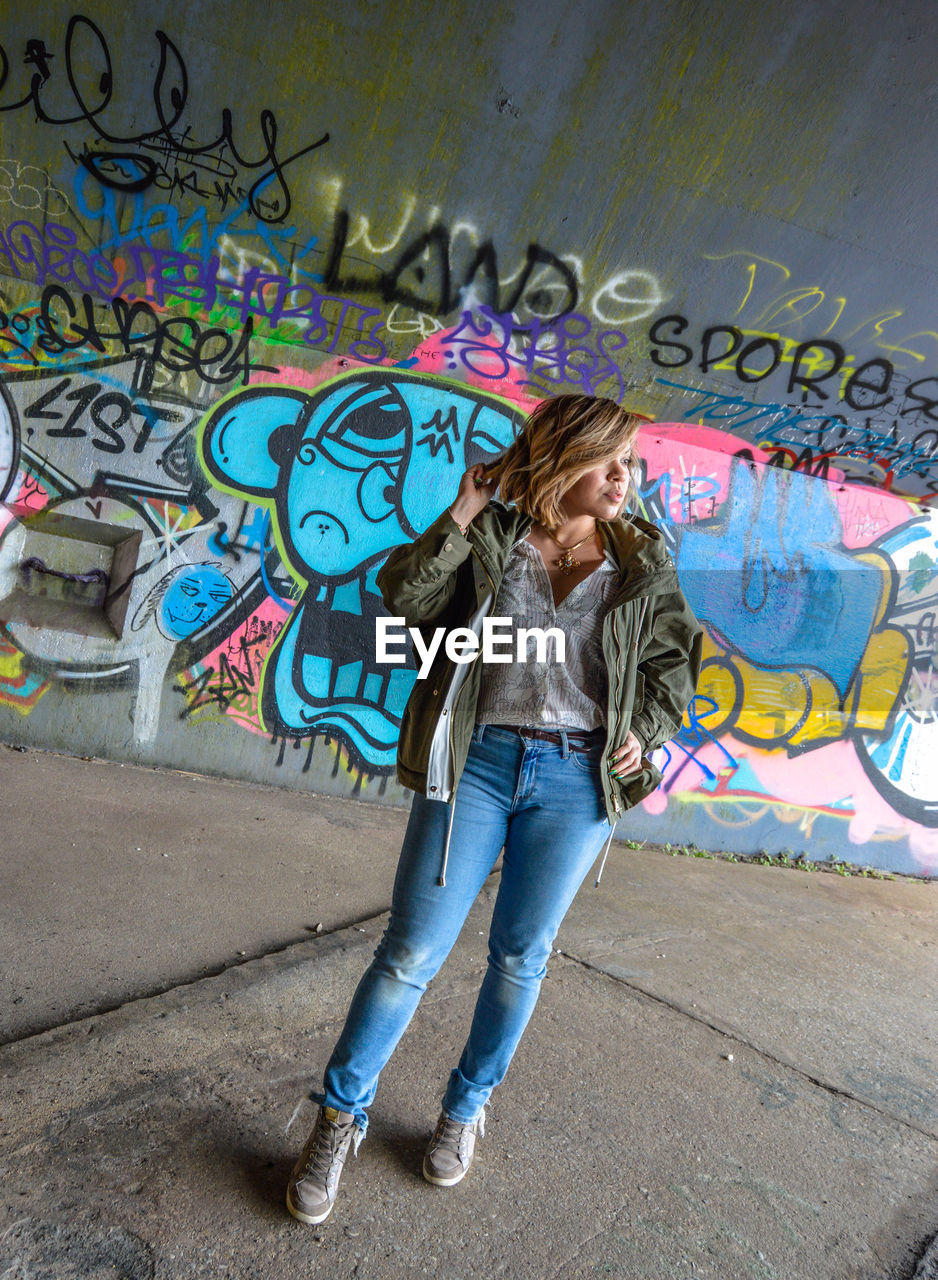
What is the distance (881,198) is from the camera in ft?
16.4

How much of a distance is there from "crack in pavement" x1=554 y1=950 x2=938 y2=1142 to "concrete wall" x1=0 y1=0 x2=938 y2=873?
7.52 ft

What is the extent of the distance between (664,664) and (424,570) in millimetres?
745

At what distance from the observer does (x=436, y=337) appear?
5.63 m

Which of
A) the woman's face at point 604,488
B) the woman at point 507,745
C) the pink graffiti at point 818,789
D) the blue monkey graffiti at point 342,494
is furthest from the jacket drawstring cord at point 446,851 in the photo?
the pink graffiti at point 818,789

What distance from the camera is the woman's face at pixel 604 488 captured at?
227cm

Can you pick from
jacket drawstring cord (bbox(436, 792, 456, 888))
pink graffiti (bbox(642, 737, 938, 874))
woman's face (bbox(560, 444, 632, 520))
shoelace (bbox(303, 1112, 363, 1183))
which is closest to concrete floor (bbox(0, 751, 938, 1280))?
shoelace (bbox(303, 1112, 363, 1183))

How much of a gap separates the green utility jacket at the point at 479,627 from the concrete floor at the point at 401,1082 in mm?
1044

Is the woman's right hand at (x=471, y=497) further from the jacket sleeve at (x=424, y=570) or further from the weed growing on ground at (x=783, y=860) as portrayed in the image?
the weed growing on ground at (x=783, y=860)

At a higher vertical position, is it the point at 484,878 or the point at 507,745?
the point at 507,745

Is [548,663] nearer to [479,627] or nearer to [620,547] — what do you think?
[479,627]

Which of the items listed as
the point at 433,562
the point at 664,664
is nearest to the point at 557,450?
the point at 433,562

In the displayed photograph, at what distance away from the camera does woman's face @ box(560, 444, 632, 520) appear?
227 centimetres

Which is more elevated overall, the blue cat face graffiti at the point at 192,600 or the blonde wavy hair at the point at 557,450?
the blonde wavy hair at the point at 557,450

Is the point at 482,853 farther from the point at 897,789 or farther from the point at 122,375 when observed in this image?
the point at 897,789
